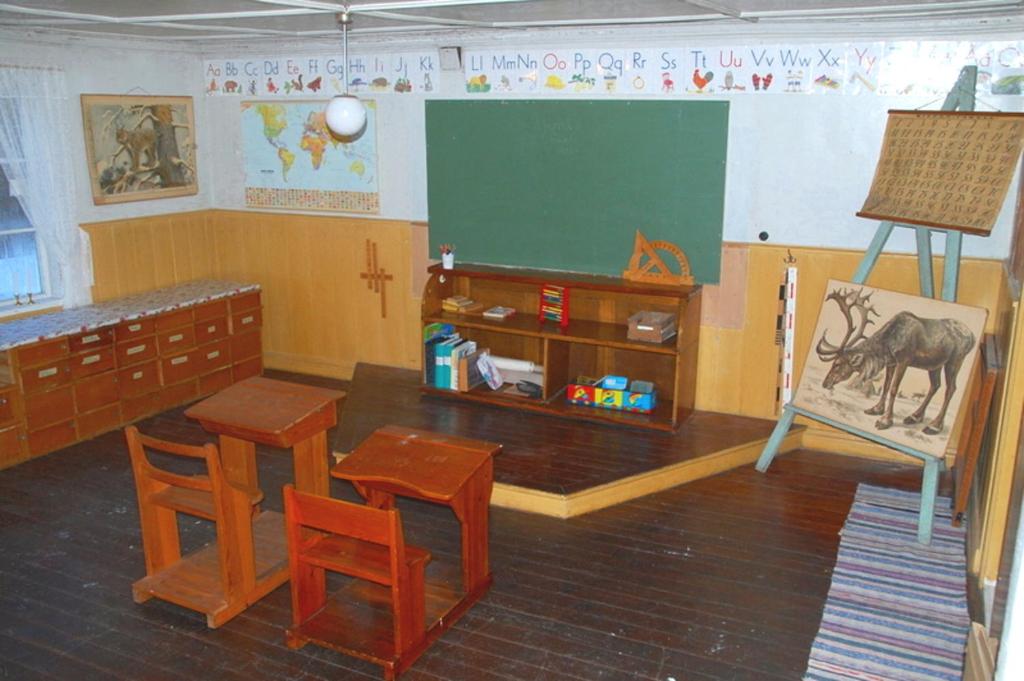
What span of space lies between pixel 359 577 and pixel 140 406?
3638 millimetres

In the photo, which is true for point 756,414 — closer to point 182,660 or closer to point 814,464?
point 814,464

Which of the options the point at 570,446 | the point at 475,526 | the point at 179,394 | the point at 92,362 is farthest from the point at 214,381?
the point at 475,526

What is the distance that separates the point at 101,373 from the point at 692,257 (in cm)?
427

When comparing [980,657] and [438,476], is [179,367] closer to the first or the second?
[438,476]

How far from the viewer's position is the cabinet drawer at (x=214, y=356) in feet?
23.2

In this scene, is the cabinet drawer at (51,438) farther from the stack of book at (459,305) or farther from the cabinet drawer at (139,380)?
the stack of book at (459,305)

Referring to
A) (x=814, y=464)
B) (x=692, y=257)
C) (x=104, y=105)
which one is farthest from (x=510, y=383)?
(x=104, y=105)

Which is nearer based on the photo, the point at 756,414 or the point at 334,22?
the point at 334,22

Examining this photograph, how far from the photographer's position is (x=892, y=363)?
4957mm

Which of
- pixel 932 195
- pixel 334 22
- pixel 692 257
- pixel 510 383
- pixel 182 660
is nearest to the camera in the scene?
pixel 182 660

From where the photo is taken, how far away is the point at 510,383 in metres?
6.57

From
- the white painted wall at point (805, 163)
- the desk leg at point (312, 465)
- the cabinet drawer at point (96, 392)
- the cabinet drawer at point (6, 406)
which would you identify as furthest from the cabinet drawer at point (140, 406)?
the white painted wall at point (805, 163)

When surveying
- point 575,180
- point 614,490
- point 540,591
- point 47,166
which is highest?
point 47,166

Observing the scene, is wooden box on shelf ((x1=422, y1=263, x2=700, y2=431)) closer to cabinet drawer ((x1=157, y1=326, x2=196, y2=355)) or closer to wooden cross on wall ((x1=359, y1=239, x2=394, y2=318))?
wooden cross on wall ((x1=359, y1=239, x2=394, y2=318))
